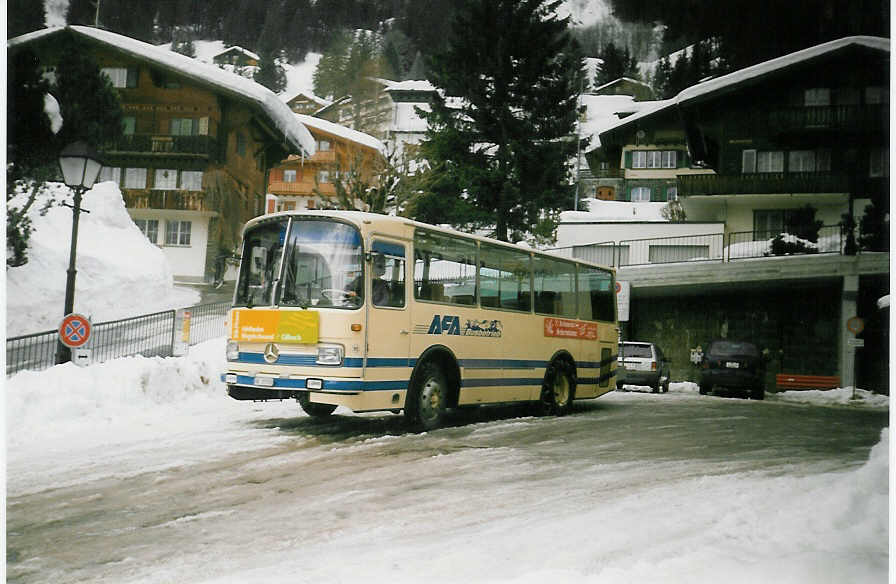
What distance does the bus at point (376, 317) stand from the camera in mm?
7957

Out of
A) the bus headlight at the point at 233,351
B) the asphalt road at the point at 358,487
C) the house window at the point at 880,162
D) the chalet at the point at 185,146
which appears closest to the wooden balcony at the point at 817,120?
the house window at the point at 880,162

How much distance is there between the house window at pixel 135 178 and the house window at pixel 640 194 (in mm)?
5368

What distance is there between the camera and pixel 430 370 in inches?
355

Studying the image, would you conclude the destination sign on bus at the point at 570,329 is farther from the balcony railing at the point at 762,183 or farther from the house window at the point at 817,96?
the house window at the point at 817,96

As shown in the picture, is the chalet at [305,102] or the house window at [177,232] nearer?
the house window at [177,232]

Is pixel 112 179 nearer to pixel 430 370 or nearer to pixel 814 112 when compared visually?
pixel 430 370

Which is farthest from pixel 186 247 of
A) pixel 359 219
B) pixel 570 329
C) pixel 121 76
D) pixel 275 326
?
pixel 570 329

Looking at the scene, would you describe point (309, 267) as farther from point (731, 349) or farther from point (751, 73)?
A: point (731, 349)

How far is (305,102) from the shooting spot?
9766 mm

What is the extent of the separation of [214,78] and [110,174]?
5.51 ft

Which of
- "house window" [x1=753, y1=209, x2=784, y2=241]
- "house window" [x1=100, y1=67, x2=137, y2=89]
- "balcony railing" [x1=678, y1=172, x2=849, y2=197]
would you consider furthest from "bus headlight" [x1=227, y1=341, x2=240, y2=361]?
"house window" [x1=753, y1=209, x2=784, y2=241]

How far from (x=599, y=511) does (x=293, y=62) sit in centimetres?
646

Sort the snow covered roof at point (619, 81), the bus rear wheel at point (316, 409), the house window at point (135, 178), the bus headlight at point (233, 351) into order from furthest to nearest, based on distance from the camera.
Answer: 1. the bus rear wheel at point (316, 409)
2. the house window at point (135, 178)
3. the snow covered roof at point (619, 81)
4. the bus headlight at point (233, 351)

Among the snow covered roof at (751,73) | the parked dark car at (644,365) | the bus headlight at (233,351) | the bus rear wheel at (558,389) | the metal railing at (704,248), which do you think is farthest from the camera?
the parked dark car at (644,365)
